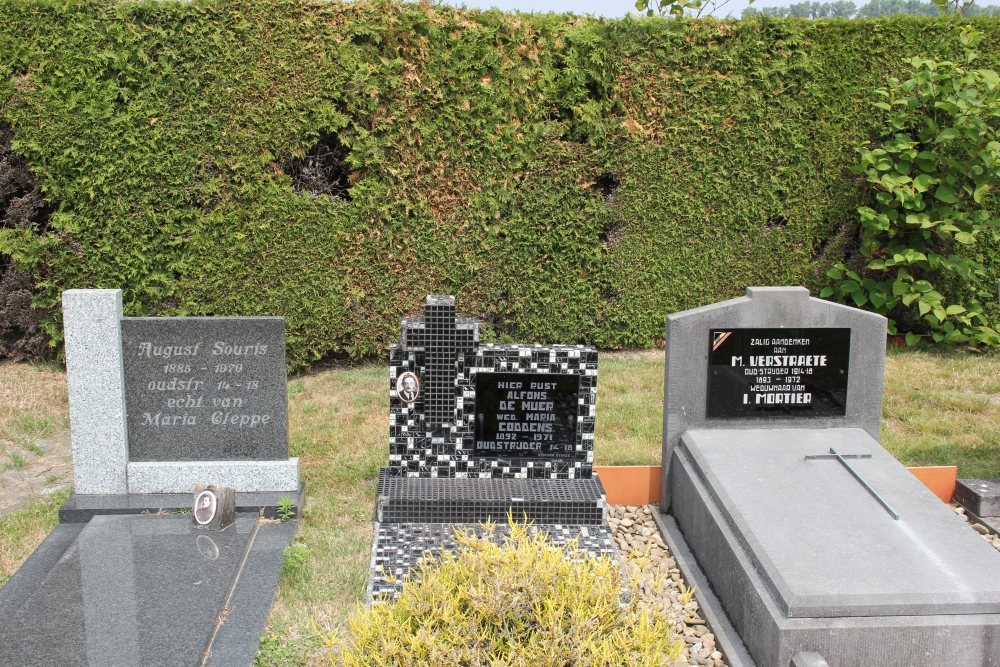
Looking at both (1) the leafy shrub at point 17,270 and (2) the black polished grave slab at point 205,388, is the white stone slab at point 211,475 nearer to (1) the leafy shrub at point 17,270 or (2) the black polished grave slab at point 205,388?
(2) the black polished grave slab at point 205,388

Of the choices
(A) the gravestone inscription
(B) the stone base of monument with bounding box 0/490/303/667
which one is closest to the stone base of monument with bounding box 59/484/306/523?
(B) the stone base of monument with bounding box 0/490/303/667

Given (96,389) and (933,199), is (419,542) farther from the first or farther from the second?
(933,199)

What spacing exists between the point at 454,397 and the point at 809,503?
2268 millimetres

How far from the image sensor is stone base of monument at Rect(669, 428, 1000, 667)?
4.14 meters

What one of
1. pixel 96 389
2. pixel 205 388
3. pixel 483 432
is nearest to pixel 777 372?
pixel 483 432

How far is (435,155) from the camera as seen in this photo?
8750 mm

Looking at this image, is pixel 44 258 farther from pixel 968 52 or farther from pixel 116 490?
pixel 968 52

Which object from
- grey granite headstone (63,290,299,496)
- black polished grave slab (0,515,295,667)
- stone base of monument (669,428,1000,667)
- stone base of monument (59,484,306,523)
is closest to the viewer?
stone base of monument (669,428,1000,667)

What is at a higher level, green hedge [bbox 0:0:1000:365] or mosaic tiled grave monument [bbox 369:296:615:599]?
green hedge [bbox 0:0:1000:365]

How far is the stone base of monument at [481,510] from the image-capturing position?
219 inches

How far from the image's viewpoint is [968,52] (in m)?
9.33

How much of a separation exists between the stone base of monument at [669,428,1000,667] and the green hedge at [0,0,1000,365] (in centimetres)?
380

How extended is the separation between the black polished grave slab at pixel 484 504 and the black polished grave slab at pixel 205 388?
2.98 feet

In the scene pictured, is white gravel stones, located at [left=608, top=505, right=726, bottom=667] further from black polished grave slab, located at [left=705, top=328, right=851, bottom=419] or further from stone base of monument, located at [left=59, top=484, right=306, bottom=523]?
stone base of monument, located at [left=59, top=484, right=306, bottom=523]
